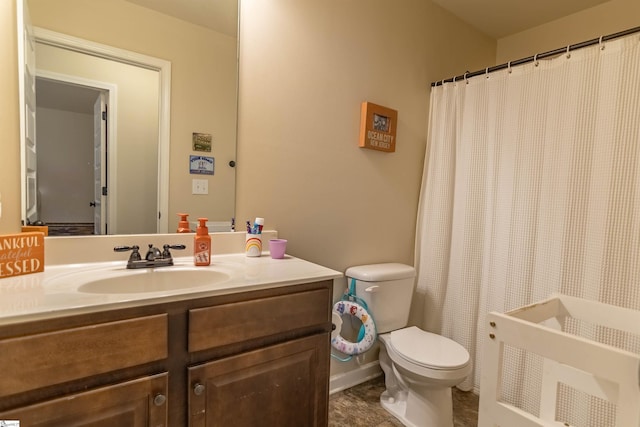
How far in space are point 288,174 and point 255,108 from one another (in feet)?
1.17

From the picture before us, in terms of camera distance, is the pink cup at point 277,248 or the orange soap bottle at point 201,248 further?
the pink cup at point 277,248

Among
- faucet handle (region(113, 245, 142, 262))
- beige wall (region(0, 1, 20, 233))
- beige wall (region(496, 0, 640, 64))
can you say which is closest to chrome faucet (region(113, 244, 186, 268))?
faucet handle (region(113, 245, 142, 262))

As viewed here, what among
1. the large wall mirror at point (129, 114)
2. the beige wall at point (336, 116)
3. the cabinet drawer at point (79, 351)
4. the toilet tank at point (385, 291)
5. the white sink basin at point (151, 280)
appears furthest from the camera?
the toilet tank at point (385, 291)

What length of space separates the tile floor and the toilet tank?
1.37 feet

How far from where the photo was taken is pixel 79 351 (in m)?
0.80

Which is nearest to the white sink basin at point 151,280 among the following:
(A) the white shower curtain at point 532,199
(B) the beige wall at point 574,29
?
(A) the white shower curtain at point 532,199

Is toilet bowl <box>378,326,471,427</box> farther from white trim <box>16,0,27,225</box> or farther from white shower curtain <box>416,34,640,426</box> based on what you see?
white trim <box>16,0,27,225</box>

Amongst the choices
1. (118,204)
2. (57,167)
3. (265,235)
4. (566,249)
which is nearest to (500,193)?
(566,249)

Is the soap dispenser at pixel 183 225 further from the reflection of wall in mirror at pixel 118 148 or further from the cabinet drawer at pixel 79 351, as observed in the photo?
the cabinet drawer at pixel 79 351

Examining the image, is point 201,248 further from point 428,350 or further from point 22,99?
point 428,350

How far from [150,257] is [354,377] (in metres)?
1.44

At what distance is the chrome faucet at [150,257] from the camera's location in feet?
Result: 3.95

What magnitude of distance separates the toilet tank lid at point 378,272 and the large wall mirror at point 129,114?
788 millimetres

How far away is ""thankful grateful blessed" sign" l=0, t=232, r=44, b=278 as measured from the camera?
0.98 meters
